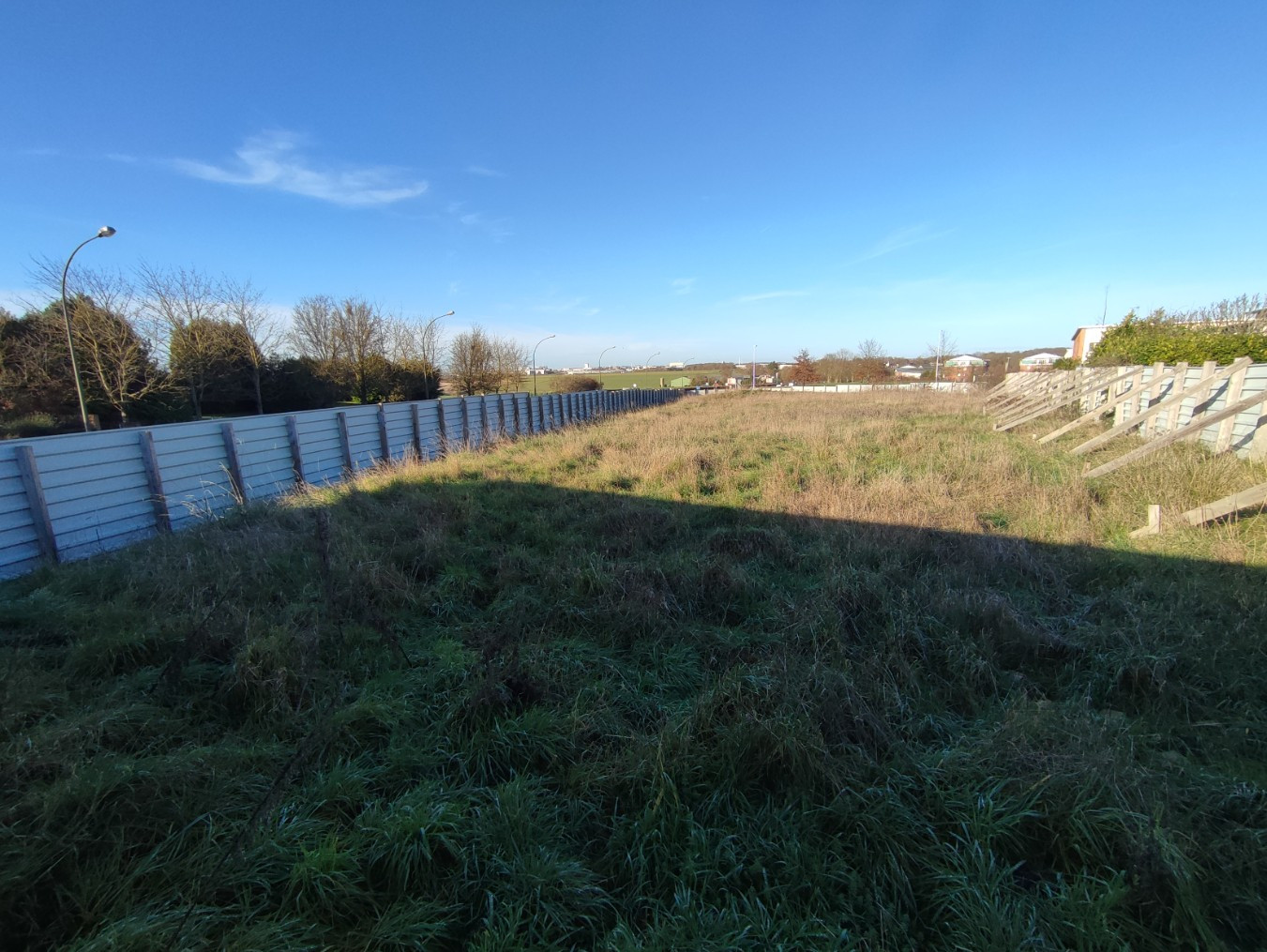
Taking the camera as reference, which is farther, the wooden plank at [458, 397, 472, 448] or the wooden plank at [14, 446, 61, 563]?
the wooden plank at [458, 397, 472, 448]

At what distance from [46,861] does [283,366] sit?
34.2 metres

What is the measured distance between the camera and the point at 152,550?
16.6 feet

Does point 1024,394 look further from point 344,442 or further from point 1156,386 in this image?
point 344,442

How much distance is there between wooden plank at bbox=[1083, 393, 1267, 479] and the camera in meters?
6.06

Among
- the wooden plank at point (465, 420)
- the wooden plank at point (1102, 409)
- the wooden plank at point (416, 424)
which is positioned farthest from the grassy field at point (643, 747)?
the wooden plank at point (465, 420)

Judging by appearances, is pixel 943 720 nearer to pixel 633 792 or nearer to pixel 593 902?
pixel 633 792

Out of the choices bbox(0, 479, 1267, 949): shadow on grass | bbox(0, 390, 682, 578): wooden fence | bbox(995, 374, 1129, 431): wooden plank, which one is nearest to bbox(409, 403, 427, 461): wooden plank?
bbox(0, 390, 682, 578): wooden fence

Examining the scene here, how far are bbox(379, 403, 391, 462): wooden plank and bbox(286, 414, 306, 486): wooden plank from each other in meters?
2.31

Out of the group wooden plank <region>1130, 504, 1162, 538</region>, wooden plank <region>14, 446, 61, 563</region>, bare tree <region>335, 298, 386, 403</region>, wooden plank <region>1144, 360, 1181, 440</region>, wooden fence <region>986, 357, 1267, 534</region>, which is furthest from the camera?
bare tree <region>335, 298, 386, 403</region>

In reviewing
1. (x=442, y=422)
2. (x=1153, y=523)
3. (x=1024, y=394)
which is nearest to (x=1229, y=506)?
(x=1153, y=523)

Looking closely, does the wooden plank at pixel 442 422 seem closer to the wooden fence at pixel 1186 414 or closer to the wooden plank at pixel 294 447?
the wooden plank at pixel 294 447

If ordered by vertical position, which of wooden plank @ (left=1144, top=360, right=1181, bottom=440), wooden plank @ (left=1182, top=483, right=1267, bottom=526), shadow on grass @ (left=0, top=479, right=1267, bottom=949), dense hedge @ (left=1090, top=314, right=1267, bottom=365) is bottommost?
shadow on grass @ (left=0, top=479, right=1267, bottom=949)

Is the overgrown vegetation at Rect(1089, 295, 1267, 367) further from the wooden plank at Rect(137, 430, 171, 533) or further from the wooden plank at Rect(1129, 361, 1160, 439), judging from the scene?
the wooden plank at Rect(137, 430, 171, 533)

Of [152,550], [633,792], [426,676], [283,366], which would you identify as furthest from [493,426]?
[283,366]
